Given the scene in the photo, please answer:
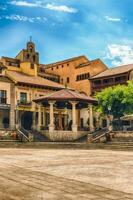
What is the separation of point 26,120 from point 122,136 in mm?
18030

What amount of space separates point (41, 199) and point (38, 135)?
34502 mm

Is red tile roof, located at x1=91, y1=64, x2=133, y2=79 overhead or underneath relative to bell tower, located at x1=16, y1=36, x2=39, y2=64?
underneath

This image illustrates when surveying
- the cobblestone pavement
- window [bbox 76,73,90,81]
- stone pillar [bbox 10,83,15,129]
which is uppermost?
window [bbox 76,73,90,81]

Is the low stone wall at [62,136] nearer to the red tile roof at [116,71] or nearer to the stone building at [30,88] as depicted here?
the stone building at [30,88]

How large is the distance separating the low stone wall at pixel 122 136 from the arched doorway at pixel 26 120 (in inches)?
633

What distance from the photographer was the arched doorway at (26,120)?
49.2 metres

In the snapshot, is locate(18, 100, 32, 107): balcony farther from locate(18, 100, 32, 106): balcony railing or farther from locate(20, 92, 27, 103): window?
locate(20, 92, 27, 103): window

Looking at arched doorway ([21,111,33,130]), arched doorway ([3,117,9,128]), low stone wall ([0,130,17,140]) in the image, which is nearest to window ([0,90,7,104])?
arched doorway ([3,117,9,128])

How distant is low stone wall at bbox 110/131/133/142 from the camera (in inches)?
1404

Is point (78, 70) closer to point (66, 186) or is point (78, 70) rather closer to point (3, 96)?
point (3, 96)

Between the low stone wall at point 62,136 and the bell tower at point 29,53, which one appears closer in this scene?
the low stone wall at point 62,136

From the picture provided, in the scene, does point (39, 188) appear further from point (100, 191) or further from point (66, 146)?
point (66, 146)

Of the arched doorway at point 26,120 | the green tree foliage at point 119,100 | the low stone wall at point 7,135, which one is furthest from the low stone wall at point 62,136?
the green tree foliage at point 119,100

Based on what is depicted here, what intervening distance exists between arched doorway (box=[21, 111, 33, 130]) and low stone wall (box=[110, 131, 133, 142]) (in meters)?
16.1
